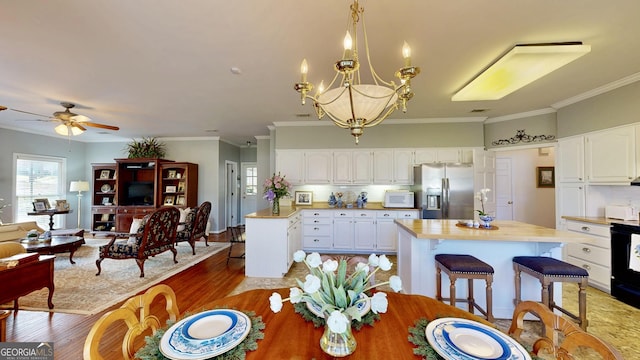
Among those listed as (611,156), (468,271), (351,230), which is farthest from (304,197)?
(611,156)

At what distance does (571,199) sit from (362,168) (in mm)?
3354

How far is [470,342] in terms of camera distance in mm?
984

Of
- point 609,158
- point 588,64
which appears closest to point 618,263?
point 609,158

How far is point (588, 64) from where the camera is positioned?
2.75m

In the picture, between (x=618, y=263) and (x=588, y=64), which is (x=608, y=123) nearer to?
(x=588, y=64)

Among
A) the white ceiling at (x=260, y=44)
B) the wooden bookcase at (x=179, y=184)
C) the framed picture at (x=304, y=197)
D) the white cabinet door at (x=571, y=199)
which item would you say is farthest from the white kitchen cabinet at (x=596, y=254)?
the wooden bookcase at (x=179, y=184)

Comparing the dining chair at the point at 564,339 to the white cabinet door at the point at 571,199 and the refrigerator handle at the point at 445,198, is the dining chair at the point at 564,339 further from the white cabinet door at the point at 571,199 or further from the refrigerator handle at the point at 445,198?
the white cabinet door at the point at 571,199

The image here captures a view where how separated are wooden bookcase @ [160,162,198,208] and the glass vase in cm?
669

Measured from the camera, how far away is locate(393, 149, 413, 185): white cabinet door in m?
5.12

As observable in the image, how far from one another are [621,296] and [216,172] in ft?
25.7

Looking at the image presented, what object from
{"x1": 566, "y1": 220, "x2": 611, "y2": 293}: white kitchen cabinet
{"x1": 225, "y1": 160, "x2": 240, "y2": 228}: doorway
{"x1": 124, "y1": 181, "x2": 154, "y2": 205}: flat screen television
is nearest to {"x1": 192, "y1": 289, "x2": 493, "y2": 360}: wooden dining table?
{"x1": 566, "y1": 220, "x2": 611, "y2": 293}: white kitchen cabinet

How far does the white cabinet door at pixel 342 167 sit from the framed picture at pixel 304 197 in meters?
0.62

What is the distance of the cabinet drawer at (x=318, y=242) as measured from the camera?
492cm

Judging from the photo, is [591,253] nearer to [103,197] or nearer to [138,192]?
[138,192]
